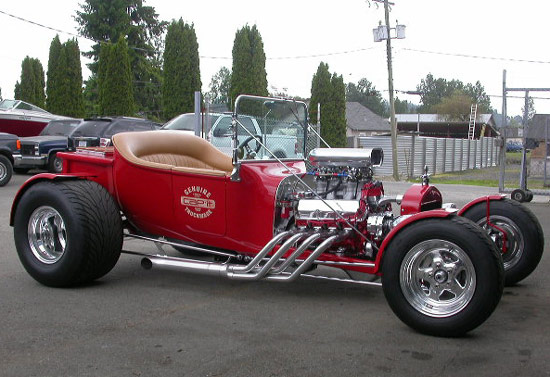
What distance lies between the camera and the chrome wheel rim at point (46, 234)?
6062 mm

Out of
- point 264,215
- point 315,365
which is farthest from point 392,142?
point 315,365

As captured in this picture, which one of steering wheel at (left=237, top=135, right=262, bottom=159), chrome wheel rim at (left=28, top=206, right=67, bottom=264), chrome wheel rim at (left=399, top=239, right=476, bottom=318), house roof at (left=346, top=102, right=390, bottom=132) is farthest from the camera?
house roof at (left=346, top=102, right=390, bottom=132)

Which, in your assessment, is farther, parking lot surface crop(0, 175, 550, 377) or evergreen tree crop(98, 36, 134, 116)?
evergreen tree crop(98, 36, 134, 116)

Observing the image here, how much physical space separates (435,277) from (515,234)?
5.94 feet

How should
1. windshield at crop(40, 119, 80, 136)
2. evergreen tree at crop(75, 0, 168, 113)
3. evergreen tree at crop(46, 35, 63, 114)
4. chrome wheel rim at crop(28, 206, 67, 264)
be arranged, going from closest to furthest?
chrome wheel rim at crop(28, 206, 67, 264), windshield at crop(40, 119, 80, 136), evergreen tree at crop(46, 35, 63, 114), evergreen tree at crop(75, 0, 168, 113)

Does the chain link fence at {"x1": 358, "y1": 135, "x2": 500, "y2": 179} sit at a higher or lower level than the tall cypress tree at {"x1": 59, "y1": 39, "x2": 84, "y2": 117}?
lower

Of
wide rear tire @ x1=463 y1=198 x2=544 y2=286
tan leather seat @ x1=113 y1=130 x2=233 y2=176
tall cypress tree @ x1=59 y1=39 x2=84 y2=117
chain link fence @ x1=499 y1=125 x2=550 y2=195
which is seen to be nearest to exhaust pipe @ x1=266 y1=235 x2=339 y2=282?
tan leather seat @ x1=113 y1=130 x2=233 y2=176

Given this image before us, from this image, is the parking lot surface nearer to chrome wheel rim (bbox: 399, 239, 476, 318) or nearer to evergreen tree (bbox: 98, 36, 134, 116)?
chrome wheel rim (bbox: 399, 239, 476, 318)

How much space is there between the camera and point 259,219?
5648mm

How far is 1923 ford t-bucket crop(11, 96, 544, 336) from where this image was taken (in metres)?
4.68

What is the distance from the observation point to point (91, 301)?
18.0 feet

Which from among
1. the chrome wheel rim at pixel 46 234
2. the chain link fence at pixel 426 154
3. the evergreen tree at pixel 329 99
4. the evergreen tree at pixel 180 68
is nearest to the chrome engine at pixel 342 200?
the chrome wheel rim at pixel 46 234

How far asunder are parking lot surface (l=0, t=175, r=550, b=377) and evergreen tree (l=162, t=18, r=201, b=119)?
23.3 meters

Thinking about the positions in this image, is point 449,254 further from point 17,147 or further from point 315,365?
point 17,147
